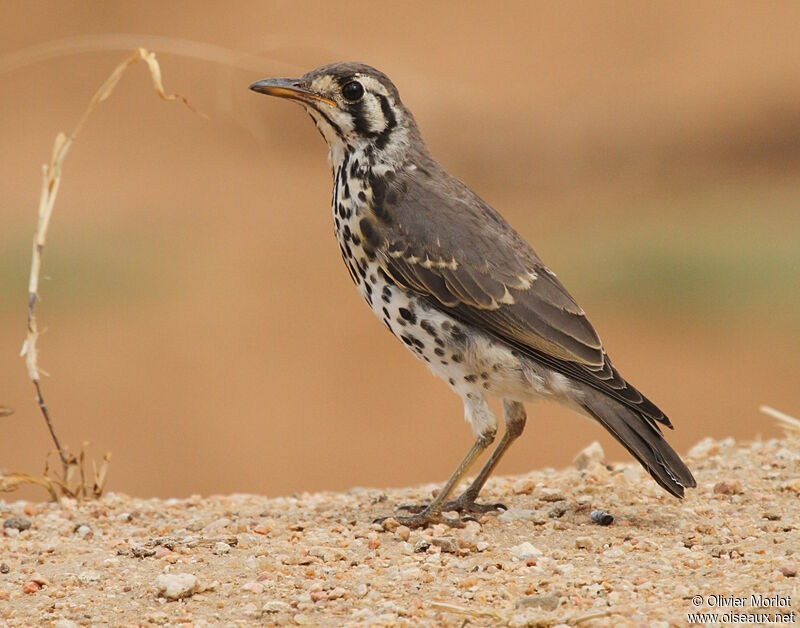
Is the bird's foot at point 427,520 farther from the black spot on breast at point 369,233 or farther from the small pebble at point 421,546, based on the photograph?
the black spot on breast at point 369,233

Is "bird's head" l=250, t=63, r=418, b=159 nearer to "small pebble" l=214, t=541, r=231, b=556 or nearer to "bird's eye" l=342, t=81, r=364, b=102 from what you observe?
"bird's eye" l=342, t=81, r=364, b=102

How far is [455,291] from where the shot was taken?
7195 millimetres

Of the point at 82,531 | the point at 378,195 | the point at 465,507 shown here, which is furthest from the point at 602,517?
the point at 82,531

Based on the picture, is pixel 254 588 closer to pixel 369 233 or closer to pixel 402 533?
pixel 402 533

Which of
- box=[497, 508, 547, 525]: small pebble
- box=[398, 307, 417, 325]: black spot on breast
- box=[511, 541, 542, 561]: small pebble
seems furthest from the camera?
box=[398, 307, 417, 325]: black spot on breast

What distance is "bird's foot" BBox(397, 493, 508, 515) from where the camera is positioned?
24.1ft

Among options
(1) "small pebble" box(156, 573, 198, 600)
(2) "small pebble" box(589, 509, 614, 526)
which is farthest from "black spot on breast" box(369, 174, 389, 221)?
(1) "small pebble" box(156, 573, 198, 600)

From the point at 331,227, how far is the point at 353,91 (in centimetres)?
1577

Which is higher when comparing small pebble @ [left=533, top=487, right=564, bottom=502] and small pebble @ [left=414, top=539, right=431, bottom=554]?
small pebble @ [left=533, top=487, right=564, bottom=502]

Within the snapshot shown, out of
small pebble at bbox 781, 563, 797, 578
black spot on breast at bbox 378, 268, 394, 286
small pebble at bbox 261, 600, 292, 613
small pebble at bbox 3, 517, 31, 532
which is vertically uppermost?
black spot on breast at bbox 378, 268, 394, 286

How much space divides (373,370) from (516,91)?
1101cm

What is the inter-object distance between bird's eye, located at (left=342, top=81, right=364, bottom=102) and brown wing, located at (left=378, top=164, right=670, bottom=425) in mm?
541

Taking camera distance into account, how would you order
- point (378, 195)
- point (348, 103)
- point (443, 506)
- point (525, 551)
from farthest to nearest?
point (348, 103) → point (378, 195) → point (443, 506) → point (525, 551)

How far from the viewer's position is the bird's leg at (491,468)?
7410 mm
